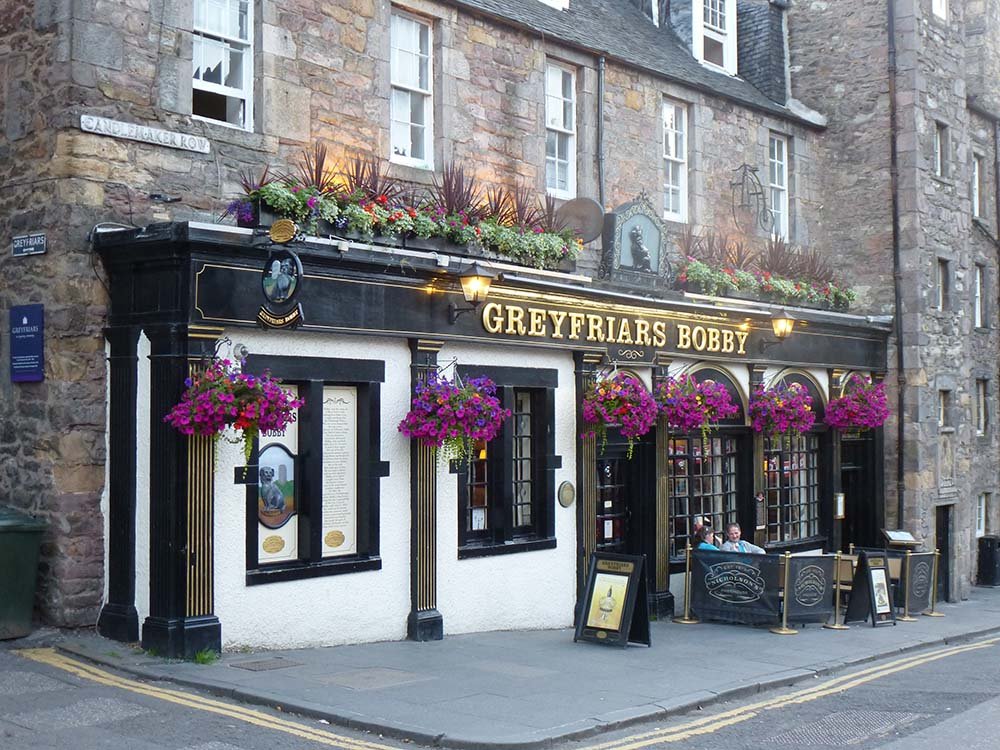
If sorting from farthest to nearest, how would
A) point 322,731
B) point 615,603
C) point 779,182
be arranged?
point 779,182 < point 615,603 < point 322,731

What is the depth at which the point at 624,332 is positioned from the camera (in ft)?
50.9

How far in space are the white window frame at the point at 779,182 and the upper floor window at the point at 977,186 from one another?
22.1 ft

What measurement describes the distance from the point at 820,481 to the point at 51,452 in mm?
13355

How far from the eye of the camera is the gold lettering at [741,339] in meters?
17.5

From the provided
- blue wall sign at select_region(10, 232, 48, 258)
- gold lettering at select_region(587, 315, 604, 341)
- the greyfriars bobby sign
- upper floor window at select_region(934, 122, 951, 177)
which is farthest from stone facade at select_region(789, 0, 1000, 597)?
blue wall sign at select_region(10, 232, 48, 258)

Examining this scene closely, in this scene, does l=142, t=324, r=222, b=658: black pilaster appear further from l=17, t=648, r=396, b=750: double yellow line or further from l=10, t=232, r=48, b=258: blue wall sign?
A: l=10, t=232, r=48, b=258: blue wall sign

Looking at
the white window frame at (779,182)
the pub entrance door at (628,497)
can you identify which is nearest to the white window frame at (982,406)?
the white window frame at (779,182)

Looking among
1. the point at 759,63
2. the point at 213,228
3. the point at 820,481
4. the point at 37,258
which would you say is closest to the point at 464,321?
the point at 213,228

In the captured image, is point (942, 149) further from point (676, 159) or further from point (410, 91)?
point (410, 91)

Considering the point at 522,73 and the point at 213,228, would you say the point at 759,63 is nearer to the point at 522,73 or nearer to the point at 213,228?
the point at 522,73

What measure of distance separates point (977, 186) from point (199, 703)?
2199 cm

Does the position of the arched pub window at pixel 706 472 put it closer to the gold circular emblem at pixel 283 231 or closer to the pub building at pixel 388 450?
the pub building at pixel 388 450

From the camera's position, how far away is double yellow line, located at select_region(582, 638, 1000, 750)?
8555 mm

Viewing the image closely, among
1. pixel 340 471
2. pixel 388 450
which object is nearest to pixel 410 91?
pixel 388 450
